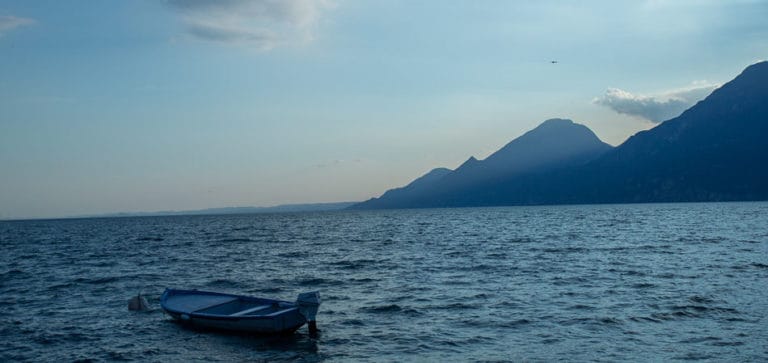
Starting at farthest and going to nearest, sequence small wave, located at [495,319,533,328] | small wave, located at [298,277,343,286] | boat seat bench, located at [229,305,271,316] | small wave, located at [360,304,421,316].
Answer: small wave, located at [298,277,343,286] → small wave, located at [360,304,421,316] → boat seat bench, located at [229,305,271,316] → small wave, located at [495,319,533,328]

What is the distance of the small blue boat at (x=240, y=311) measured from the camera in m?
24.5

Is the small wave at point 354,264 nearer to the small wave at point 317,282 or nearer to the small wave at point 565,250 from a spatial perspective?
the small wave at point 317,282

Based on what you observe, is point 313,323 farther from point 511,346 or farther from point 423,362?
point 511,346

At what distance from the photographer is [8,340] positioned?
84.5ft

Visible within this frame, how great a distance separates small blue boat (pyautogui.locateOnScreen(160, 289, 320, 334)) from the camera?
24.5 meters

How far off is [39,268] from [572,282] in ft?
166

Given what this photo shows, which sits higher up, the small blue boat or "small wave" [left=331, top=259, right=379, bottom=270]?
the small blue boat

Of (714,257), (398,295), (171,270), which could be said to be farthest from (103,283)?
(714,257)

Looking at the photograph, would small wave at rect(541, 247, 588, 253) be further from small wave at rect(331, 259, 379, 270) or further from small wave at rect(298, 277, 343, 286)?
small wave at rect(298, 277, 343, 286)

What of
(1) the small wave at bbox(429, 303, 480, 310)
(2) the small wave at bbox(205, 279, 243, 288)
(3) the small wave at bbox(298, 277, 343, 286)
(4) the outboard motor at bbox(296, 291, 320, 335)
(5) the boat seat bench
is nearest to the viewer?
(4) the outboard motor at bbox(296, 291, 320, 335)

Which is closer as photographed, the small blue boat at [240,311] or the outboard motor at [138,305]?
the small blue boat at [240,311]

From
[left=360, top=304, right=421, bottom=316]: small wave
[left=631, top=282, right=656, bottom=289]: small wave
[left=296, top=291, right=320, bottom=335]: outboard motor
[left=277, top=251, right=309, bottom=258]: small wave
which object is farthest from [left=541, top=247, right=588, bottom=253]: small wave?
[left=296, top=291, right=320, bottom=335]: outboard motor

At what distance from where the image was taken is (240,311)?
28.5m

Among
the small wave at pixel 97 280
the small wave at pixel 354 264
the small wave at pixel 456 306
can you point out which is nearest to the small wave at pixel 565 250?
the small wave at pixel 354 264
